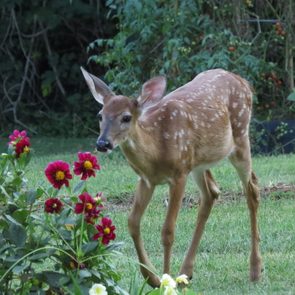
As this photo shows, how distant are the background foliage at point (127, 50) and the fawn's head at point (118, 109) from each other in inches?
239

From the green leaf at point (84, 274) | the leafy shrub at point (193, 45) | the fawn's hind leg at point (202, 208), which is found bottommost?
the leafy shrub at point (193, 45)

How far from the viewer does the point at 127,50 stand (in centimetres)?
1384

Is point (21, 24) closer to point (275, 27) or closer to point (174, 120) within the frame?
point (275, 27)

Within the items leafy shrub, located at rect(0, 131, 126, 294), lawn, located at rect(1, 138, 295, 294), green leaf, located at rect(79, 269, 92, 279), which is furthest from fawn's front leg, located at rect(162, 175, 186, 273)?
green leaf, located at rect(79, 269, 92, 279)

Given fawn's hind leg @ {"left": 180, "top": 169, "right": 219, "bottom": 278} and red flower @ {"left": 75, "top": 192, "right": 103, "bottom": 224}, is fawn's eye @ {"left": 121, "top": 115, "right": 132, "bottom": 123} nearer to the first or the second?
fawn's hind leg @ {"left": 180, "top": 169, "right": 219, "bottom": 278}

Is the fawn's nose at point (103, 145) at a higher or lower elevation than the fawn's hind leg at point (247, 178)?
higher

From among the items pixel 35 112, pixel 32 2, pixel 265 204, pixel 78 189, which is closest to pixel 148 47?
pixel 32 2

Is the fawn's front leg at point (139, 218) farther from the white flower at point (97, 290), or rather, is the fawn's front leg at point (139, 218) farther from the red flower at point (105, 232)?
the white flower at point (97, 290)

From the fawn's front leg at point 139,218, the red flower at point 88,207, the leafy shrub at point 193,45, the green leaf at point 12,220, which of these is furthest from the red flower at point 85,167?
the leafy shrub at point 193,45

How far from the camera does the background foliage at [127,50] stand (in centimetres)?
1358

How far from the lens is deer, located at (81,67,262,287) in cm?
695

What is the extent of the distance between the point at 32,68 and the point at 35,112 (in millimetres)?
709

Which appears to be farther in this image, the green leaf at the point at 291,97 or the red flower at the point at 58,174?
the green leaf at the point at 291,97

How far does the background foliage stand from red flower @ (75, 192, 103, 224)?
803cm
